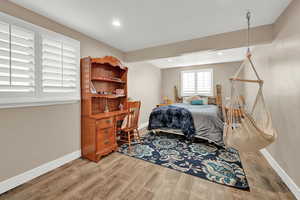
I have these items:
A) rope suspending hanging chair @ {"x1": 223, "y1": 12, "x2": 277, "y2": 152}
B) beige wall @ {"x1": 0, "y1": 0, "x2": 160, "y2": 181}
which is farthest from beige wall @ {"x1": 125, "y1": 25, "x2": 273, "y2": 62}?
beige wall @ {"x1": 0, "y1": 0, "x2": 160, "y2": 181}

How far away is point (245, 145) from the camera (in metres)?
1.60

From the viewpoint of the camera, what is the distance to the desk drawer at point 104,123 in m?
2.28

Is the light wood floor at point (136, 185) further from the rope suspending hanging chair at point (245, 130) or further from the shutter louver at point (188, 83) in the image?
the shutter louver at point (188, 83)

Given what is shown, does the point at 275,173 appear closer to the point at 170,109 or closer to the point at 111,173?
the point at 170,109

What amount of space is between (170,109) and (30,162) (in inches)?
117

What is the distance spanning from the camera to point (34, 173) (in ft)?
5.98

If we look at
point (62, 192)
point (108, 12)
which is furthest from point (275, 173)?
point (108, 12)

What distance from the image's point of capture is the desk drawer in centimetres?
228

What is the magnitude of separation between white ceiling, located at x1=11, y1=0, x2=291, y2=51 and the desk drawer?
5.75ft

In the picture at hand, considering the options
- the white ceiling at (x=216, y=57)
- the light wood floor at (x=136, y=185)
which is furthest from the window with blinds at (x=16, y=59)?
the white ceiling at (x=216, y=57)

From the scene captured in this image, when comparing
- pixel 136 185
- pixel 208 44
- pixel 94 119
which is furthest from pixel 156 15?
pixel 136 185

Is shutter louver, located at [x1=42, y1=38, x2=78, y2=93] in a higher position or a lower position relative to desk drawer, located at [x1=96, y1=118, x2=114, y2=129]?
higher

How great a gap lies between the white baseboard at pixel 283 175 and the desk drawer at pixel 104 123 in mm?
2834

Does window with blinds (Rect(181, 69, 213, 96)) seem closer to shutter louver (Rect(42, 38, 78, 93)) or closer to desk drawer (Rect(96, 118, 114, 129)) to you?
desk drawer (Rect(96, 118, 114, 129))
